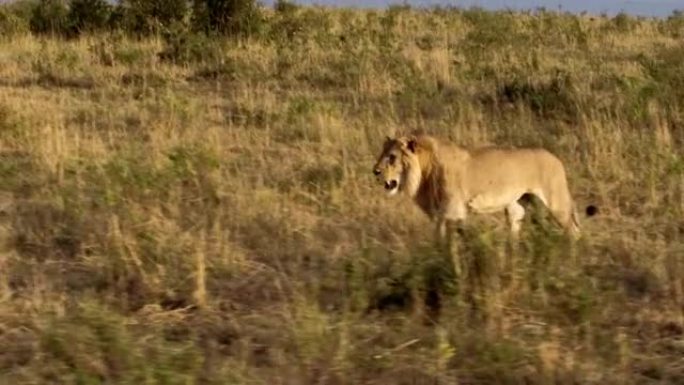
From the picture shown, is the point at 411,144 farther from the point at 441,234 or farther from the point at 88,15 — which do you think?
the point at 88,15

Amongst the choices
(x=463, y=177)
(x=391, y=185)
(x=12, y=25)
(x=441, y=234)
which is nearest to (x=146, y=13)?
(x=12, y=25)

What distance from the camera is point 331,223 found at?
7633 millimetres

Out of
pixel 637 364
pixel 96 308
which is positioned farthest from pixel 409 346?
pixel 96 308

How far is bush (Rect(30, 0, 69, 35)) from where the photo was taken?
883 inches

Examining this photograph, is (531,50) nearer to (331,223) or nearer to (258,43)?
(258,43)

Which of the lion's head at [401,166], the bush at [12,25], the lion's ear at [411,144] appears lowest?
the lion's head at [401,166]

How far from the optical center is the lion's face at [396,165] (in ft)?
22.6

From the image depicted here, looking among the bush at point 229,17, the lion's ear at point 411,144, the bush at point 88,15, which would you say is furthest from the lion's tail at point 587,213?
the bush at point 88,15

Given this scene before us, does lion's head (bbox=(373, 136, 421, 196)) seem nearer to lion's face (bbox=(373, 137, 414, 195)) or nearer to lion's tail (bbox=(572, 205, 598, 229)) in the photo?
lion's face (bbox=(373, 137, 414, 195))

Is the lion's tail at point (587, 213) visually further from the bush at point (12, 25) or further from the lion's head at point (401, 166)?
the bush at point (12, 25)

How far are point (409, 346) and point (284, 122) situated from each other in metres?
6.92

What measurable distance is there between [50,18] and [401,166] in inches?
688

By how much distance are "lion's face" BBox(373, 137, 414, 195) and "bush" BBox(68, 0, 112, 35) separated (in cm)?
1653

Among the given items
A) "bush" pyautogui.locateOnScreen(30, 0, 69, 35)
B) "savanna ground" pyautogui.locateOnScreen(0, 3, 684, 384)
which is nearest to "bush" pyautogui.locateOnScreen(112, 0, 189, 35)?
"bush" pyautogui.locateOnScreen(30, 0, 69, 35)
